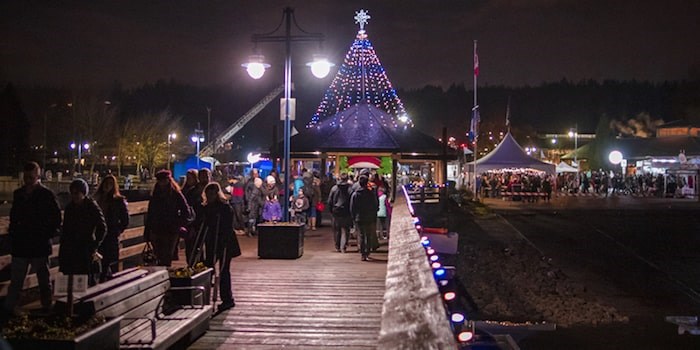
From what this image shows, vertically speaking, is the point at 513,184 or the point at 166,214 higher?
the point at 513,184

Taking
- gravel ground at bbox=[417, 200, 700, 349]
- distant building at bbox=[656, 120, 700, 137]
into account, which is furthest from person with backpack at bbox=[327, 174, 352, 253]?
distant building at bbox=[656, 120, 700, 137]

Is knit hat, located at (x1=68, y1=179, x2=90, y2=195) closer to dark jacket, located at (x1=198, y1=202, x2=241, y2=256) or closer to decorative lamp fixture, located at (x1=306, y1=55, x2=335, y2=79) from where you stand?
dark jacket, located at (x1=198, y1=202, x2=241, y2=256)

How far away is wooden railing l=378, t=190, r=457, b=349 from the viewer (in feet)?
10.9

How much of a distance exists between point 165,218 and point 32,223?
7.21 ft

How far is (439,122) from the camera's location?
3671 inches

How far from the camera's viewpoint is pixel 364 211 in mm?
12344

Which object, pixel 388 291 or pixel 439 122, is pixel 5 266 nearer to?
pixel 388 291

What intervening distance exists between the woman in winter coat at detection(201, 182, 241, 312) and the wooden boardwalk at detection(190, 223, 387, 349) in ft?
1.15

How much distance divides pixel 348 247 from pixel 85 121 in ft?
179

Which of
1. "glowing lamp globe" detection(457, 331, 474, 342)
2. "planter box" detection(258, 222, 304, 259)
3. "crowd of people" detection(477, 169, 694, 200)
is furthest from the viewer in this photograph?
"crowd of people" detection(477, 169, 694, 200)

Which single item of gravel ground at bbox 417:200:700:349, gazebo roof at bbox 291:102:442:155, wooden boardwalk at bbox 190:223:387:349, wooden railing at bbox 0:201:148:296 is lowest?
gravel ground at bbox 417:200:700:349

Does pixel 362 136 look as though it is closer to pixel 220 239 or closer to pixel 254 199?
pixel 254 199

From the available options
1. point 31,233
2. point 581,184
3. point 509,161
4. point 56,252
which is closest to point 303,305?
point 31,233

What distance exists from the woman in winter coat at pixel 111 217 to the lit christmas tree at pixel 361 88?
19435 millimetres
